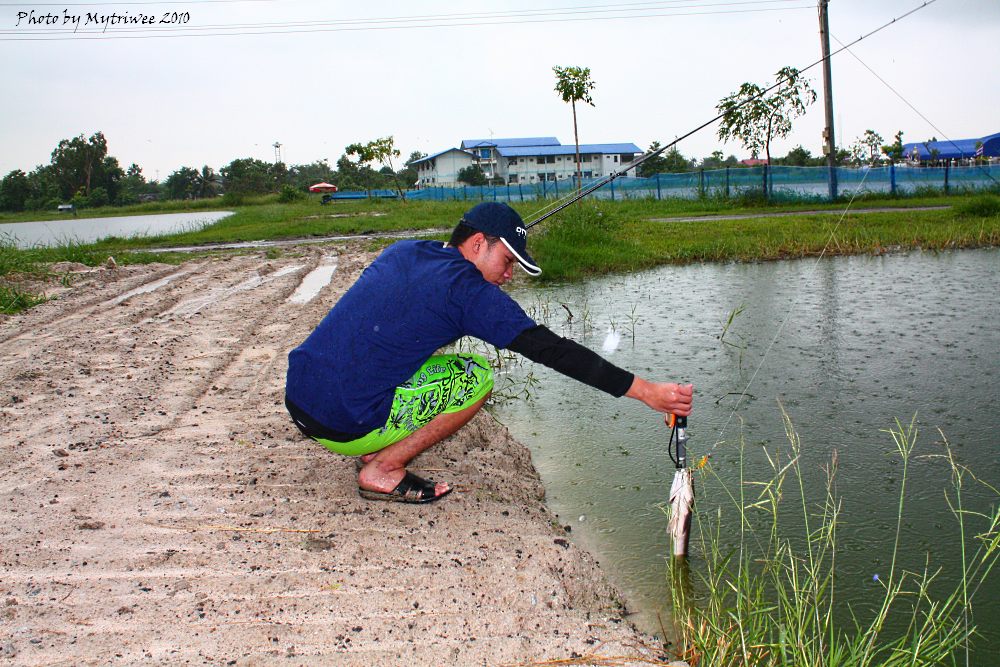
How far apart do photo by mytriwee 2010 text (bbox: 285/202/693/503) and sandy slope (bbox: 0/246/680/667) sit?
45 centimetres

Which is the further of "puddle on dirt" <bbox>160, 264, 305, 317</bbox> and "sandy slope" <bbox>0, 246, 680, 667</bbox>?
"puddle on dirt" <bbox>160, 264, 305, 317</bbox>

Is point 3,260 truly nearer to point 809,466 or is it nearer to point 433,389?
point 433,389

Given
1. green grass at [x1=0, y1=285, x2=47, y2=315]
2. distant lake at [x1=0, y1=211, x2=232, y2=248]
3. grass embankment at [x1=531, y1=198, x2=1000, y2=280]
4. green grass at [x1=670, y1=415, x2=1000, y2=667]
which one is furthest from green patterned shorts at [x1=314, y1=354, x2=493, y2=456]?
distant lake at [x1=0, y1=211, x2=232, y2=248]

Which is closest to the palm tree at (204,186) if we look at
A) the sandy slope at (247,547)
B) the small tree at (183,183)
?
the small tree at (183,183)

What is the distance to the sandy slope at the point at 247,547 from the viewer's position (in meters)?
2.41

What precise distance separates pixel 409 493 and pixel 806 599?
162 centimetres

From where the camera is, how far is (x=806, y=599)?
240 cm

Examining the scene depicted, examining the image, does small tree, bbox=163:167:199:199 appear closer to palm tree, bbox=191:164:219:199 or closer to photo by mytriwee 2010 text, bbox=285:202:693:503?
palm tree, bbox=191:164:219:199

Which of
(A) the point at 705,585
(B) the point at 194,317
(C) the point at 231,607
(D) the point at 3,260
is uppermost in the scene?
(D) the point at 3,260

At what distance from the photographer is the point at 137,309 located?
25.3ft

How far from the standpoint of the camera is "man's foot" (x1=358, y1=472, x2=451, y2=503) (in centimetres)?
335

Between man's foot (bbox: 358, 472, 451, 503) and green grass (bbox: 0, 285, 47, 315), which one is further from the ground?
green grass (bbox: 0, 285, 47, 315)

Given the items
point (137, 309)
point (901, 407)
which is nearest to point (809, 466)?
point (901, 407)

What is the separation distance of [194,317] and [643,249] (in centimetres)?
656
